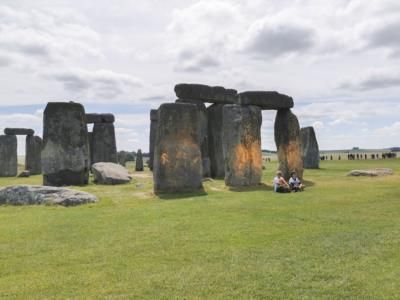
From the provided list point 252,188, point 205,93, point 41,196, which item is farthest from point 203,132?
point 41,196

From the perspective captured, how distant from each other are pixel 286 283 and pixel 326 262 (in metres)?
1.21

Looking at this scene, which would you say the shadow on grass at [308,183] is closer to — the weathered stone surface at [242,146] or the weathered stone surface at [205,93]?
the weathered stone surface at [242,146]

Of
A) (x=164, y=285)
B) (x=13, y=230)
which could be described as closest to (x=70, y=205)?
(x=13, y=230)

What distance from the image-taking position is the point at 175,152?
686 inches

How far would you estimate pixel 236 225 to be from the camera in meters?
10.4

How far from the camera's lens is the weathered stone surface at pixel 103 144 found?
33.2 m

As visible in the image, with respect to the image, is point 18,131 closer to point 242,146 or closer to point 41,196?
point 41,196

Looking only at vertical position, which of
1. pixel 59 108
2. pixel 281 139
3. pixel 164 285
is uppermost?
pixel 59 108

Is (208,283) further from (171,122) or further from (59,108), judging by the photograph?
(59,108)

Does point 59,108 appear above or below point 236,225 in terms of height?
above

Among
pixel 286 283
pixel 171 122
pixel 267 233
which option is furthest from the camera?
pixel 171 122

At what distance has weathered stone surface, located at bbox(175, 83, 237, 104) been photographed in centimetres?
2509

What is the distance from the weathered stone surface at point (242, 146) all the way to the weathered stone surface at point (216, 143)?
5.87m

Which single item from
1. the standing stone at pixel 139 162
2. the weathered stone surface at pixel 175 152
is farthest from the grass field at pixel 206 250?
the standing stone at pixel 139 162
